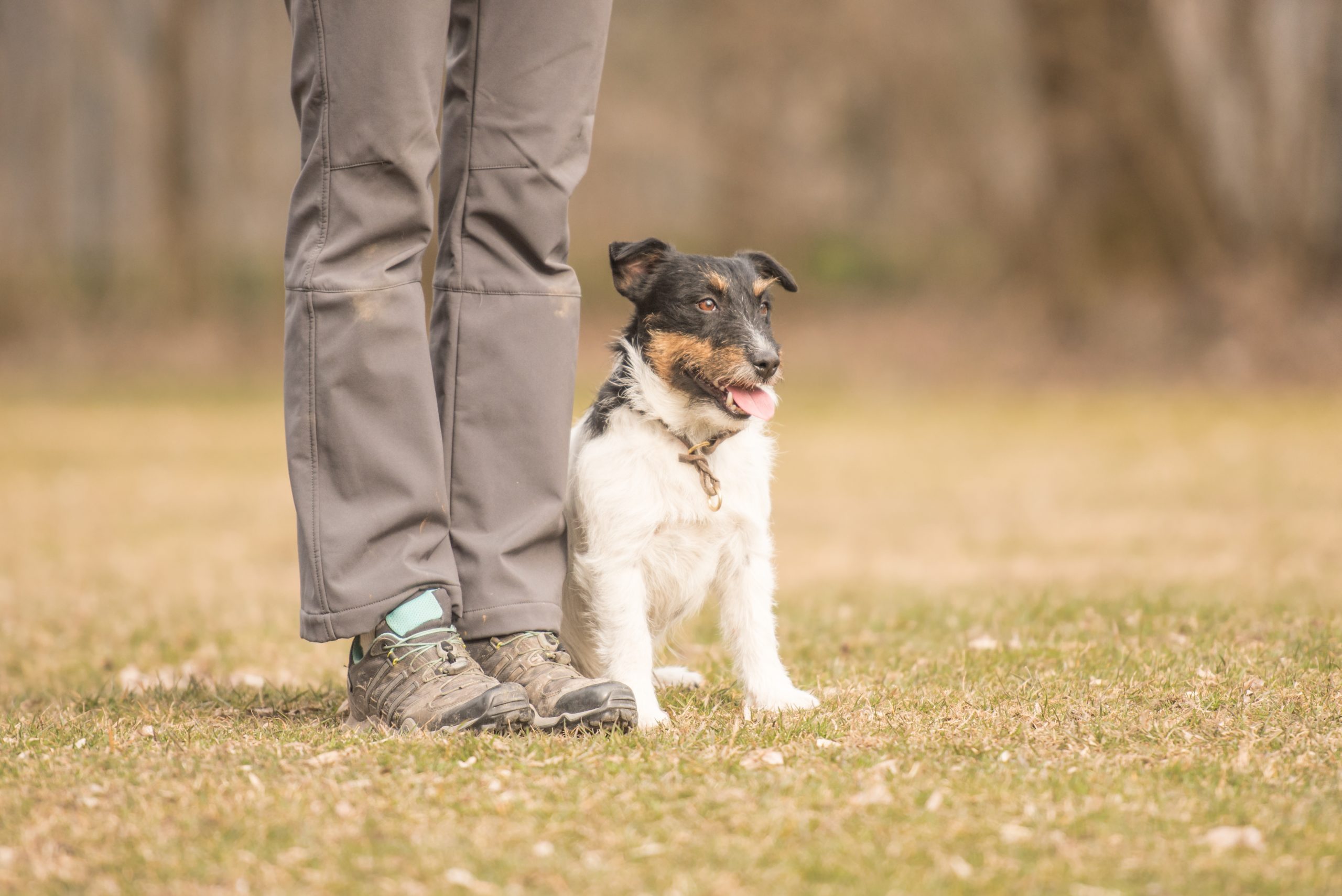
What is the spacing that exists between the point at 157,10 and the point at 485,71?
853 inches

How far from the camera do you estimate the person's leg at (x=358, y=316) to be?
3.22m

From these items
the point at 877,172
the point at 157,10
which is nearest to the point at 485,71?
the point at 157,10

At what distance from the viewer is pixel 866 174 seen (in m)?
29.7

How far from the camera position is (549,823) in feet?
8.57

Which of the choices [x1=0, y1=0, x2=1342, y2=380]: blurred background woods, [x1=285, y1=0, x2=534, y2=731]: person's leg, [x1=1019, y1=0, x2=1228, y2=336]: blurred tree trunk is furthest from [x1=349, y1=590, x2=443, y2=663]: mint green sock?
[x1=1019, y1=0, x2=1228, y2=336]: blurred tree trunk

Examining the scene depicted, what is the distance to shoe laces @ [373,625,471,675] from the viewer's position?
3.33 m

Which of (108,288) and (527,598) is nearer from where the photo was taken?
(527,598)

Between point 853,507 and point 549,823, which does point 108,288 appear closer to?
point 853,507

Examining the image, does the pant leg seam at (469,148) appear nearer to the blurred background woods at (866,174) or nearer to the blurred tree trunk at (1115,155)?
the blurred background woods at (866,174)

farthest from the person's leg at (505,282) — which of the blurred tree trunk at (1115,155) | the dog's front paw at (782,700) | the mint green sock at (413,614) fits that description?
the blurred tree trunk at (1115,155)

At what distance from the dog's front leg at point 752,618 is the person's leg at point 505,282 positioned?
0.58 meters

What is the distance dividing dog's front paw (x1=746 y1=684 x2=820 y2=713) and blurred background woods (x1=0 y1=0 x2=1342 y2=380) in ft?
45.4

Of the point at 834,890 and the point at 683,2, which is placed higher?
the point at 683,2

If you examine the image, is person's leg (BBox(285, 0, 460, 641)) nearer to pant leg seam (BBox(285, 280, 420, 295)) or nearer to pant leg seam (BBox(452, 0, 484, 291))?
pant leg seam (BBox(285, 280, 420, 295))
